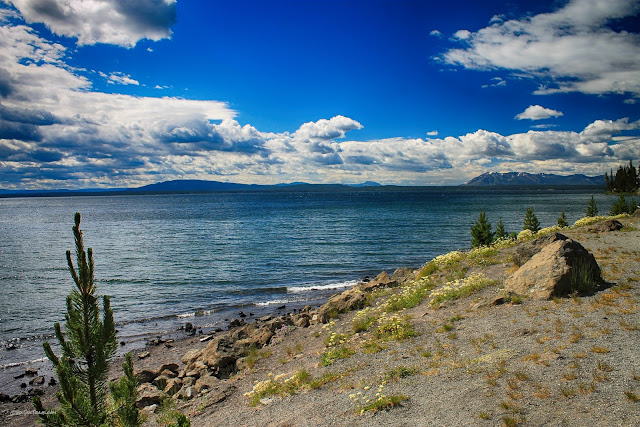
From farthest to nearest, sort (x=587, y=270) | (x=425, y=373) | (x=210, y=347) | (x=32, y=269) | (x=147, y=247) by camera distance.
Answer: (x=147, y=247)
(x=32, y=269)
(x=210, y=347)
(x=587, y=270)
(x=425, y=373)

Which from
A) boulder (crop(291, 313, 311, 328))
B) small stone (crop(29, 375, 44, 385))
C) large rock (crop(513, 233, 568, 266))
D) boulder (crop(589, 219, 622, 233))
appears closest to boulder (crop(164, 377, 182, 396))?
boulder (crop(291, 313, 311, 328))

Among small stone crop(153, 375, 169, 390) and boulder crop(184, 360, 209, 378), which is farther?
boulder crop(184, 360, 209, 378)

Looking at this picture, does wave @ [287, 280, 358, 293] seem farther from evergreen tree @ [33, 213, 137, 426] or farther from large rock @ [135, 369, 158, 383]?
evergreen tree @ [33, 213, 137, 426]

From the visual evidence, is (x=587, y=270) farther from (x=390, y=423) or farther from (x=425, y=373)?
(x=390, y=423)

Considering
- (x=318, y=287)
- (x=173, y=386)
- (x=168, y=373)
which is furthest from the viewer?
(x=318, y=287)

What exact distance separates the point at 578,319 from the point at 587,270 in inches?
137

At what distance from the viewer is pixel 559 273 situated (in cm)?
1462

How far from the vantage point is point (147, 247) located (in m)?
56.8

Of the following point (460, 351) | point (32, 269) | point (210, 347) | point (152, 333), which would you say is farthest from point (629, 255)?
point (32, 269)

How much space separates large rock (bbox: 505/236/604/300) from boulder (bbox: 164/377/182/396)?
13535mm

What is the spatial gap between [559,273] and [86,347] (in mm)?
15216

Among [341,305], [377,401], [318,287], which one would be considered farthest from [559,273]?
[318,287]

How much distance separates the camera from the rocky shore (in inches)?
326

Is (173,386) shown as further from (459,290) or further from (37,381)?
(459,290)
